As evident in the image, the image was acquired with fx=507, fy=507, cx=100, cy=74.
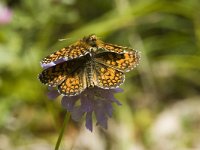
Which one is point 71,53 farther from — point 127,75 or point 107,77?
point 127,75

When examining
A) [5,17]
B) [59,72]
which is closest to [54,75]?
[59,72]

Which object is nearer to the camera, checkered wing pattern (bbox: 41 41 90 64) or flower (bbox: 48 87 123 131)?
checkered wing pattern (bbox: 41 41 90 64)

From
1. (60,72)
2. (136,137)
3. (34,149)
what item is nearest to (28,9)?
(34,149)

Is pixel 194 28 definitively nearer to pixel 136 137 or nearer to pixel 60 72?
pixel 136 137

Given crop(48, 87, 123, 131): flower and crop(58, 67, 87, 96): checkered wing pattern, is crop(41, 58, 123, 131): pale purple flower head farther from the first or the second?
crop(58, 67, 87, 96): checkered wing pattern

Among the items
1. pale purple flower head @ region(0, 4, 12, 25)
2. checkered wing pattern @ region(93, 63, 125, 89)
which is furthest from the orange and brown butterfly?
pale purple flower head @ region(0, 4, 12, 25)

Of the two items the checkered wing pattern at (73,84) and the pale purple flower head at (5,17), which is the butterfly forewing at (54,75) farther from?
the pale purple flower head at (5,17)
